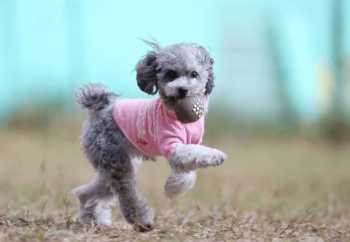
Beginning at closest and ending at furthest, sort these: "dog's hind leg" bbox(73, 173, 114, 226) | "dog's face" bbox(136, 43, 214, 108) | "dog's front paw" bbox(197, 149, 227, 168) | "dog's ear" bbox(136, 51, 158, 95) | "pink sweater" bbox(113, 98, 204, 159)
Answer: "dog's front paw" bbox(197, 149, 227, 168) → "dog's face" bbox(136, 43, 214, 108) → "pink sweater" bbox(113, 98, 204, 159) → "dog's ear" bbox(136, 51, 158, 95) → "dog's hind leg" bbox(73, 173, 114, 226)

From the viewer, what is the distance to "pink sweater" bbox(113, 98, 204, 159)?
15.1 feet

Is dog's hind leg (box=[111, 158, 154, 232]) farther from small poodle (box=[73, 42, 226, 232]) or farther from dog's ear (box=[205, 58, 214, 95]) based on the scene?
dog's ear (box=[205, 58, 214, 95])

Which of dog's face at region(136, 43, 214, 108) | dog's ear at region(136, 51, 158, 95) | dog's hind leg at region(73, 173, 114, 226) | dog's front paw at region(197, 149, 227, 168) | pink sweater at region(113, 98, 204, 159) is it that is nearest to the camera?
dog's front paw at region(197, 149, 227, 168)

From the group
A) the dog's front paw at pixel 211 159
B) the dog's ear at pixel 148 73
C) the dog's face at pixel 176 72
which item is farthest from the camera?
the dog's ear at pixel 148 73

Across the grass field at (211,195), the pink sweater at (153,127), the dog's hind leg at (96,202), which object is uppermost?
the pink sweater at (153,127)

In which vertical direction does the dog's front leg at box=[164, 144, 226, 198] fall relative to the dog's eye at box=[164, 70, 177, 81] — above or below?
below

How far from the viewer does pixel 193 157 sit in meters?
4.38

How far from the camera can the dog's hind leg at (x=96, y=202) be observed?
5113mm

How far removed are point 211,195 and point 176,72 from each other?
9.90 ft

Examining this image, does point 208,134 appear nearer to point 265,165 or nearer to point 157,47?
point 265,165

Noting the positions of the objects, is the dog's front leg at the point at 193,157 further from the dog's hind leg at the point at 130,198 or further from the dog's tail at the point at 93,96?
the dog's tail at the point at 93,96

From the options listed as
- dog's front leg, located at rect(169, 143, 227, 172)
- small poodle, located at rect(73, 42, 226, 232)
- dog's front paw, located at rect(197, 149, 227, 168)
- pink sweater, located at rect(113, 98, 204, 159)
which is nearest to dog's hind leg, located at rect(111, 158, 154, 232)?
small poodle, located at rect(73, 42, 226, 232)

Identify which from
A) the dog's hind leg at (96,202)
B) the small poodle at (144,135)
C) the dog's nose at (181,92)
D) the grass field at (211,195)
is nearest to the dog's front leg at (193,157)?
the small poodle at (144,135)

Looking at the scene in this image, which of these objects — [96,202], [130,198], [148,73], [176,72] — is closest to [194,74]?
[176,72]
